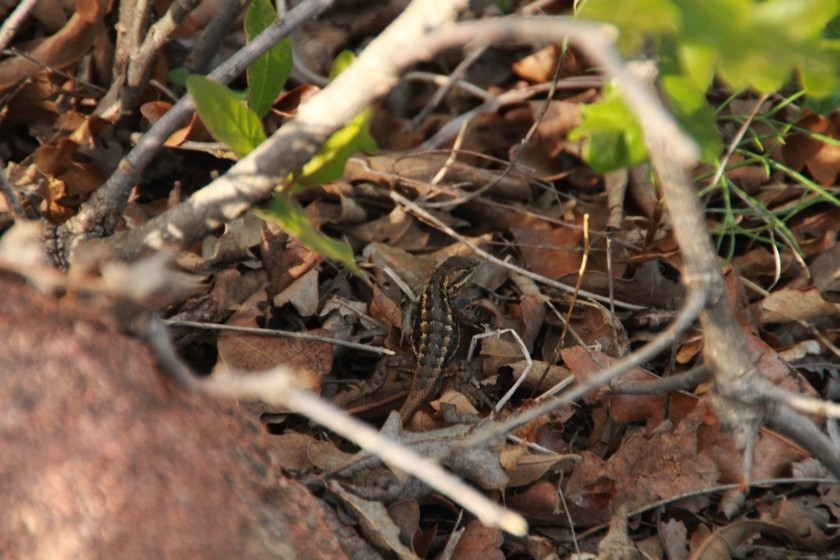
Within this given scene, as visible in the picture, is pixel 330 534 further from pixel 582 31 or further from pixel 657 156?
pixel 582 31

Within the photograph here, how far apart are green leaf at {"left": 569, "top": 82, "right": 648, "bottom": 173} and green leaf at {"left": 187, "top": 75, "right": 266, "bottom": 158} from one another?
0.99m

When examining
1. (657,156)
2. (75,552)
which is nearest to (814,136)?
(657,156)

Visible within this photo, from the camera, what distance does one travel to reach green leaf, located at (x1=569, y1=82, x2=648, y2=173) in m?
2.39

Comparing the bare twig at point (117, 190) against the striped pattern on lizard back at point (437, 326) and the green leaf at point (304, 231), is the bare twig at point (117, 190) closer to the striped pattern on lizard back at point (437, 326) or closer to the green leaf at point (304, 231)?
the green leaf at point (304, 231)

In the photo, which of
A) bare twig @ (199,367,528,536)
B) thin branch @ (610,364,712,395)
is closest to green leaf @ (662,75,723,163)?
thin branch @ (610,364,712,395)

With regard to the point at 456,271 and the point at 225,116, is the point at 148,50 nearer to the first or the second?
the point at 225,116

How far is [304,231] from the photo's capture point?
89.7 inches

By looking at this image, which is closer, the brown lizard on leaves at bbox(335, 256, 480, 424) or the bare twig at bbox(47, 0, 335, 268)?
the bare twig at bbox(47, 0, 335, 268)

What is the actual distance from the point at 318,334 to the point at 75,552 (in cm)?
196

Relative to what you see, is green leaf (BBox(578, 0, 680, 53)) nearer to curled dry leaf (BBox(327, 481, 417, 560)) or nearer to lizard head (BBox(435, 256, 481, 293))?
curled dry leaf (BBox(327, 481, 417, 560))

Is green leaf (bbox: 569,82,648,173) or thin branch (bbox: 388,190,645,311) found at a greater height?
green leaf (bbox: 569,82,648,173)

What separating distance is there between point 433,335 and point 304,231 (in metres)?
2.28

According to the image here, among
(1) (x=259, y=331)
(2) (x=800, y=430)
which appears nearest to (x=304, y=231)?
(1) (x=259, y=331)

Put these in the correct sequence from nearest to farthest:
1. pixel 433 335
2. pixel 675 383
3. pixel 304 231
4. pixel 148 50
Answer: pixel 304 231, pixel 675 383, pixel 148 50, pixel 433 335
